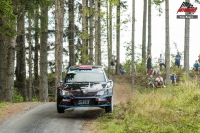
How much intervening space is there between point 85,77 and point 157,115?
3.64 m

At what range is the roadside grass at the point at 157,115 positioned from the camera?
11.5 meters

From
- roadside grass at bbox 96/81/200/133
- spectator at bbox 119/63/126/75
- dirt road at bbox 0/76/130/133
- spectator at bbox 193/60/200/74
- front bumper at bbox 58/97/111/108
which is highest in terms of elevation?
spectator at bbox 193/60/200/74

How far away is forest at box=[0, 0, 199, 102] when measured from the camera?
22445 mm

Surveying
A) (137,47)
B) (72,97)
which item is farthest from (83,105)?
(137,47)

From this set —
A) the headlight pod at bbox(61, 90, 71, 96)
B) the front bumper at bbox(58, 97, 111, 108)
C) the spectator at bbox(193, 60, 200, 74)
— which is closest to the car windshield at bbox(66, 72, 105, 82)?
the headlight pod at bbox(61, 90, 71, 96)

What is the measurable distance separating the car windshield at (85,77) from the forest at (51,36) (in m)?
3.70

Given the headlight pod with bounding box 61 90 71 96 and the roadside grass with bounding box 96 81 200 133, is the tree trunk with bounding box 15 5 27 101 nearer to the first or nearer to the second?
the headlight pod with bounding box 61 90 71 96

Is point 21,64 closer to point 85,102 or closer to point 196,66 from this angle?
point 196,66

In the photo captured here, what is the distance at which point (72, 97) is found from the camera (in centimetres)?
1451

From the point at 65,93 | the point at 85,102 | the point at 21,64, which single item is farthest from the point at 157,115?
the point at 21,64

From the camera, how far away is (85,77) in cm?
1577

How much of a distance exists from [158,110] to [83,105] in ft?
8.62

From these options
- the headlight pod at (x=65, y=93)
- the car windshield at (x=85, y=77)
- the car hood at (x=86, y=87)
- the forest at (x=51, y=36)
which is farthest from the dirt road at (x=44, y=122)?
the forest at (x=51, y=36)

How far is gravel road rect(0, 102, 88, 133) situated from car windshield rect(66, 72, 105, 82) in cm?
137
